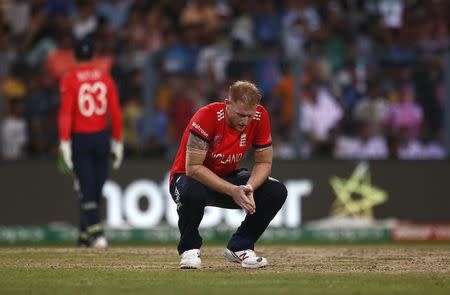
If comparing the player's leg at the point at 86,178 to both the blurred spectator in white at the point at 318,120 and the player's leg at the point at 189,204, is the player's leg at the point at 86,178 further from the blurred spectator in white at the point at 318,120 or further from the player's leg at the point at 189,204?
the blurred spectator in white at the point at 318,120

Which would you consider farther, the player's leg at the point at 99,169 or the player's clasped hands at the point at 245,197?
the player's leg at the point at 99,169

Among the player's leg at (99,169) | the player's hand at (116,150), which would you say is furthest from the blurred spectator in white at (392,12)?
the player's leg at (99,169)

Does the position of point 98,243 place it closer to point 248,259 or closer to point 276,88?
point 248,259

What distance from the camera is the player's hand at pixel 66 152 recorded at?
15.2 meters

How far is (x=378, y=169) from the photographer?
19.5 metres

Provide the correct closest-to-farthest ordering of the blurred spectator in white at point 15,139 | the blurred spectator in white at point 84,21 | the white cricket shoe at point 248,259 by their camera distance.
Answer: the white cricket shoe at point 248,259 < the blurred spectator in white at point 15,139 < the blurred spectator in white at point 84,21

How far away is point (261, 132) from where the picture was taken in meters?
10.8

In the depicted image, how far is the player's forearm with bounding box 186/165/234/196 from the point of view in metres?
10.4

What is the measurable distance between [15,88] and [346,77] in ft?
18.1

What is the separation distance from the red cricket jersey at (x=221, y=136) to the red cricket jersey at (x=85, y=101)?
4459 mm

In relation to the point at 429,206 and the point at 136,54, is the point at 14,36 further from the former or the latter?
the point at 429,206

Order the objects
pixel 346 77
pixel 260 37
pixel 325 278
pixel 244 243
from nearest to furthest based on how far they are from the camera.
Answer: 1. pixel 325 278
2. pixel 244 243
3. pixel 346 77
4. pixel 260 37

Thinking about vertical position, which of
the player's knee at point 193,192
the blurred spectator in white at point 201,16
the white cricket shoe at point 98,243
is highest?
the blurred spectator in white at point 201,16

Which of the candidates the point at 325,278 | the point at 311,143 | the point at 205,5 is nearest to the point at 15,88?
the point at 205,5
